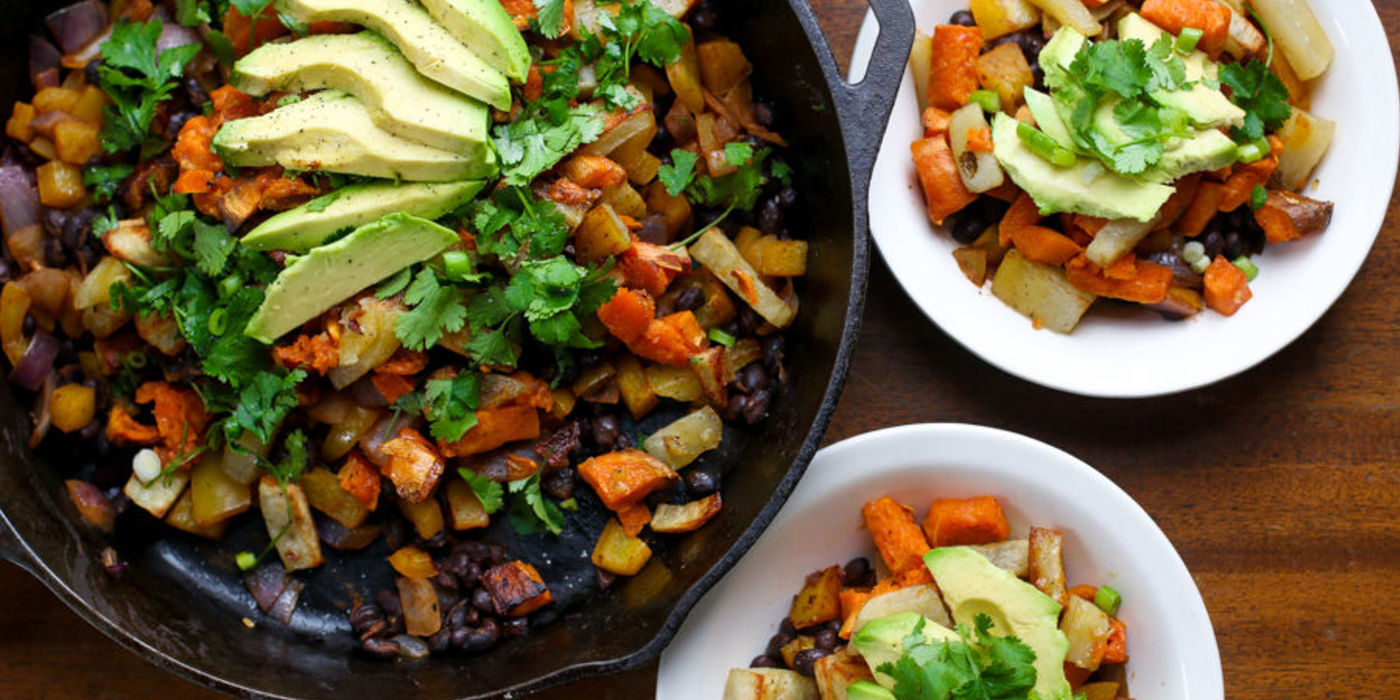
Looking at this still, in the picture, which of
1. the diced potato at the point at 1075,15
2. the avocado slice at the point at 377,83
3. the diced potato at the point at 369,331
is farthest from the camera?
the diced potato at the point at 1075,15

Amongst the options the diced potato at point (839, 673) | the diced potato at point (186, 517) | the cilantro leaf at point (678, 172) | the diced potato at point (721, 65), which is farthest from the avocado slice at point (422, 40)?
the diced potato at point (839, 673)

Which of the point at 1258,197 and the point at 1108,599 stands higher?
the point at 1258,197

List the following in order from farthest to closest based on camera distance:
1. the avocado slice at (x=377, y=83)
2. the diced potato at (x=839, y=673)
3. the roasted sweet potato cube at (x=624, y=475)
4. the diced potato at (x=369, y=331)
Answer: the roasted sweet potato cube at (x=624, y=475) → the diced potato at (x=839, y=673) → the diced potato at (x=369, y=331) → the avocado slice at (x=377, y=83)

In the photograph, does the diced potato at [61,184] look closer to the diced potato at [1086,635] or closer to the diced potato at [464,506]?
the diced potato at [464,506]

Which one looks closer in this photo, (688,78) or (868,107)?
(868,107)

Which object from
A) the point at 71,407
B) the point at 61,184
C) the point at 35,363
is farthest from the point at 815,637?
the point at 61,184

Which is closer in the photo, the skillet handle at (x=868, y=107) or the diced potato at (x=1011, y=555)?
the skillet handle at (x=868, y=107)

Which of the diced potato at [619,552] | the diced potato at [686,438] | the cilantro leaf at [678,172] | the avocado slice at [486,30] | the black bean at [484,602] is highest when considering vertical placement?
the avocado slice at [486,30]

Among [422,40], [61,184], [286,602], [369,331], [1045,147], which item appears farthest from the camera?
[286,602]

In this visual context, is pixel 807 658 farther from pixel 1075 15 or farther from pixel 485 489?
pixel 1075 15
